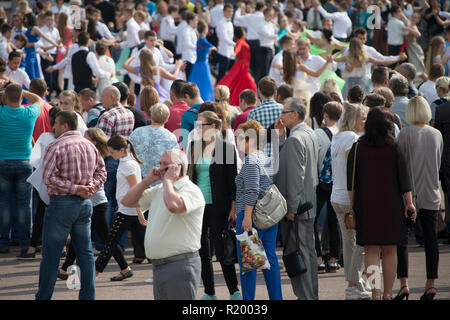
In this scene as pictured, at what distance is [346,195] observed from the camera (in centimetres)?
744

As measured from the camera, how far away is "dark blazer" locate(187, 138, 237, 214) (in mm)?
7355

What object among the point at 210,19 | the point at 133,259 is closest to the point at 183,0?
the point at 210,19

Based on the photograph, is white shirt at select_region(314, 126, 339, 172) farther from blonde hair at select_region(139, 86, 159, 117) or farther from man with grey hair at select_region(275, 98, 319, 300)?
blonde hair at select_region(139, 86, 159, 117)

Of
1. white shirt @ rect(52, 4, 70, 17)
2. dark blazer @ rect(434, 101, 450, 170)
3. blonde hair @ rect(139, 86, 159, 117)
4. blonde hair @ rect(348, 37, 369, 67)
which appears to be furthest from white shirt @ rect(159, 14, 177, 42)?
dark blazer @ rect(434, 101, 450, 170)

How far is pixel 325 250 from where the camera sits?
8727 mm

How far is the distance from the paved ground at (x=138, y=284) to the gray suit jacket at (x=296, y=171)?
3.59 feet

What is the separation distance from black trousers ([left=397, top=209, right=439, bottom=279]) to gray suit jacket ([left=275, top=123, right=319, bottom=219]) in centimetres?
101

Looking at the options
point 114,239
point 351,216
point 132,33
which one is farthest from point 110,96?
point 132,33

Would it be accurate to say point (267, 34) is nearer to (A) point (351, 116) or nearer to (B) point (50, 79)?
(B) point (50, 79)

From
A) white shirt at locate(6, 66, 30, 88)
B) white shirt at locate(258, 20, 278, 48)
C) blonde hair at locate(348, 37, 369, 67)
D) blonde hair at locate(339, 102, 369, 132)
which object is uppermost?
white shirt at locate(258, 20, 278, 48)

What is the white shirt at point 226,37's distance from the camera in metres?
17.8

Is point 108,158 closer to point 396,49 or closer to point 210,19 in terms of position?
point 396,49

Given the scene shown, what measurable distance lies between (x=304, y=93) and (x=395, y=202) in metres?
5.21

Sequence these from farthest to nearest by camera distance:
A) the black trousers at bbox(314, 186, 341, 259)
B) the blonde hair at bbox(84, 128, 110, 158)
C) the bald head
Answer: the bald head
the blonde hair at bbox(84, 128, 110, 158)
the black trousers at bbox(314, 186, 341, 259)
